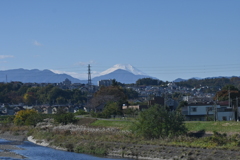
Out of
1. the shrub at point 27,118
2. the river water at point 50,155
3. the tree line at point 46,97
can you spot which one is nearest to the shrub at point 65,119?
the shrub at point 27,118

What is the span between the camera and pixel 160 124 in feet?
167

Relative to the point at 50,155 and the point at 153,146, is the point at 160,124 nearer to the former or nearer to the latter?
the point at 153,146

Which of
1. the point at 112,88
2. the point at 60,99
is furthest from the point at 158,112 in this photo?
the point at 60,99

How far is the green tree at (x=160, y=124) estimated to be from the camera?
165 feet

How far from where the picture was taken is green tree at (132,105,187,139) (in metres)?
50.4

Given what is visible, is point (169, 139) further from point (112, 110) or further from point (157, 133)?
point (112, 110)

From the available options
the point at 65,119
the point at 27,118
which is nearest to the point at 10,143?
the point at 65,119

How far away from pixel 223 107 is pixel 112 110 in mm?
21576

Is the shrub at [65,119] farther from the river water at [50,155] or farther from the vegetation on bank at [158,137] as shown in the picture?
the river water at [50,155]

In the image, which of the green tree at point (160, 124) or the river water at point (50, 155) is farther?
the green tree at point (160, 124)

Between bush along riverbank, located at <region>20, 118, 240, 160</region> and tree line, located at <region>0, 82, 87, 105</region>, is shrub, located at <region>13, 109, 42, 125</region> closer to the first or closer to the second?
bush along riverbank, located at <region>20, 118, 240, 160</region>

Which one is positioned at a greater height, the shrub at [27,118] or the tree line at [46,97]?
the tree line at [46,97]

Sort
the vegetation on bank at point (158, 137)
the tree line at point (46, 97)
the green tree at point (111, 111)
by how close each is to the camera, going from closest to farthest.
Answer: the vegetation on bank at point (158, 137) < the green tree at point (111, 111) < the tree line at point (46, 97)

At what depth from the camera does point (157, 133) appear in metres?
50.6
